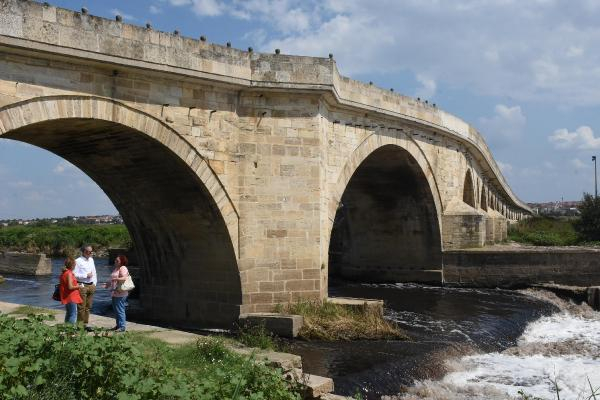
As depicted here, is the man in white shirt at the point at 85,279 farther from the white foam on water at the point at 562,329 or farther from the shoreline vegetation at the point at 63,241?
the shoreline vegetation at the point at 63,241

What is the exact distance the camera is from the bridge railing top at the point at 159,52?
340 inches

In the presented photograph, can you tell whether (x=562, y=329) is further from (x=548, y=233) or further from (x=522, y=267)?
(x=548, y=233)

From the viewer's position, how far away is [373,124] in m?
15.5

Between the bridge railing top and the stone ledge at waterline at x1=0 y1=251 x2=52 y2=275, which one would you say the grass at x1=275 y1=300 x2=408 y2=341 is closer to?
the bridge railing top

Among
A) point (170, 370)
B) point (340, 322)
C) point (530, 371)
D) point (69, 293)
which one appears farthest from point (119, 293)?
point (530, 371)

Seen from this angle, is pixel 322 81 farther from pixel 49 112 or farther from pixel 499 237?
pixel 499 237

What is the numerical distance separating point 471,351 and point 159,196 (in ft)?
21.1

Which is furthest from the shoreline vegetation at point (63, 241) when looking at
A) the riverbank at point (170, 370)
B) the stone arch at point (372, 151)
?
the riverbank at point (170, 370)

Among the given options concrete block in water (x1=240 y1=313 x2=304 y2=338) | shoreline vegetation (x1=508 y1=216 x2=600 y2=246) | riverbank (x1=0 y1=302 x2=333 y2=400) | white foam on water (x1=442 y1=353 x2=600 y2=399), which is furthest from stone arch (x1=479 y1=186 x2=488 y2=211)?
riverbank (x1=0 y1=302 x2=333 y2=400)

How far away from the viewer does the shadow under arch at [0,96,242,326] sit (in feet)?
32.4

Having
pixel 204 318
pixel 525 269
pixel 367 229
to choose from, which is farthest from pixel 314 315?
pixel 367 229

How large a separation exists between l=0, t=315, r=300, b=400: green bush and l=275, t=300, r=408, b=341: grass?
576cm

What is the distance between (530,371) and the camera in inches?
389

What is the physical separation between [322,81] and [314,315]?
4408mm
